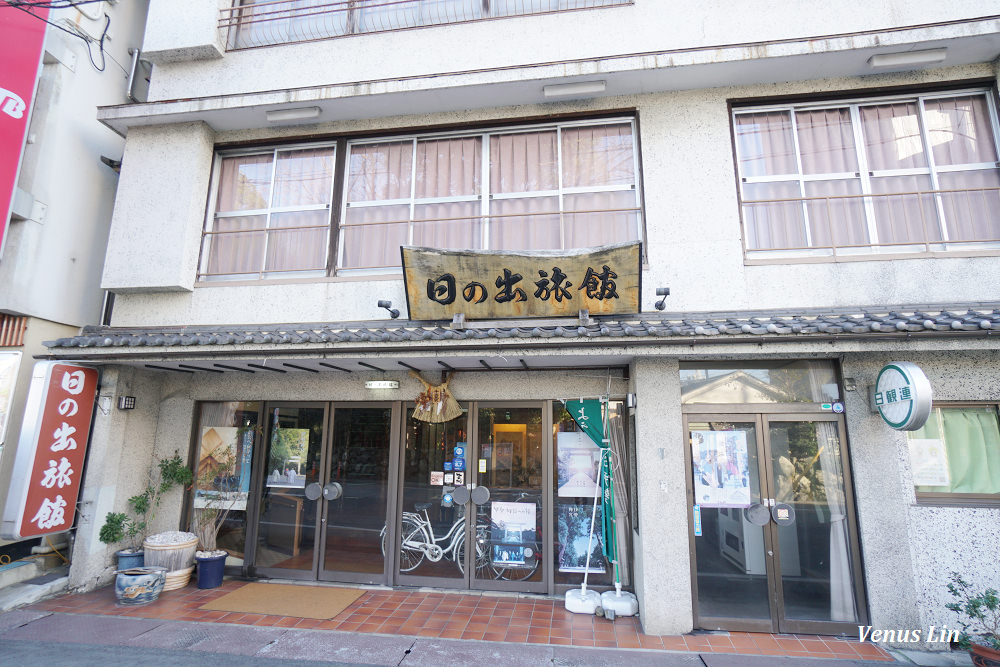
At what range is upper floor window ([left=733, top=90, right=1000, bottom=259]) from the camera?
6684 millimetres

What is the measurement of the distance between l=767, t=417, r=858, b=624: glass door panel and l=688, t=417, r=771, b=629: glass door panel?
0.24 m

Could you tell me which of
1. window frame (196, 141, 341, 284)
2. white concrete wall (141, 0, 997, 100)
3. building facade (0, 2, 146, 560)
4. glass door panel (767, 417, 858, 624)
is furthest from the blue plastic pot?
glass door panel (767, 417, 858, 624)

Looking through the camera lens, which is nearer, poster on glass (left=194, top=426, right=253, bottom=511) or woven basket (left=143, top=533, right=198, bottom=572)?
woven basket (left=143, top=533, right=198, bottom=572)

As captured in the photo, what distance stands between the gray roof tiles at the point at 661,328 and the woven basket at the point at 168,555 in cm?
308

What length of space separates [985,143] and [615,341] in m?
6.10

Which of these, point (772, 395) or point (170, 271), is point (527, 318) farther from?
point (170, 271)

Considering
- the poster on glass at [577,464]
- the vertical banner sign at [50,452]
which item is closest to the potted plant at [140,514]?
the vertical banner sign at [50,452]

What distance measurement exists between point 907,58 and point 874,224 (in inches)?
88.1

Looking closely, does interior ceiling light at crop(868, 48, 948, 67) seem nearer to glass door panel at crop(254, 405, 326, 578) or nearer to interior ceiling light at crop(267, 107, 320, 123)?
interior ceiling light at crop(267, 107, 320, 123)

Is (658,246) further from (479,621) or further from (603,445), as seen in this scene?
(479,621)

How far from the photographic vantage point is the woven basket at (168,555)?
23.8ft

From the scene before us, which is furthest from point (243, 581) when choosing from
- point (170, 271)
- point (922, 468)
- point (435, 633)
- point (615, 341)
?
point (922, 468)

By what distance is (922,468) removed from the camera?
19.9 ft

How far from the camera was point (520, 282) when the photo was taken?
6.72m
